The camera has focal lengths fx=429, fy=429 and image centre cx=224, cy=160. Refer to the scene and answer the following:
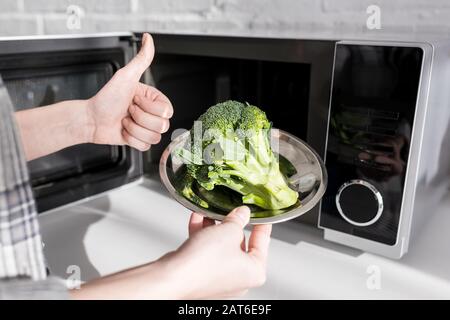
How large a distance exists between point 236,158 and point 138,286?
0.75 feet

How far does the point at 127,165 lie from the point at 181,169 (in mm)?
330

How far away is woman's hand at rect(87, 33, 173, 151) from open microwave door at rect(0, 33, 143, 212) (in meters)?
0.13

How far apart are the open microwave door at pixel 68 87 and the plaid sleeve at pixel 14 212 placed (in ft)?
1.25

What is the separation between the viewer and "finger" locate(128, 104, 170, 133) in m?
0.68

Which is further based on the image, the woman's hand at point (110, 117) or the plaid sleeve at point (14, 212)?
the woman's hand at point (110, 117)

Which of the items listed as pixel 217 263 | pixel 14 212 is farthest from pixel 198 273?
pixel 14 212

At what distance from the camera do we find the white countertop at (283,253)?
23.9 inches

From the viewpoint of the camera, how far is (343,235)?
67cm

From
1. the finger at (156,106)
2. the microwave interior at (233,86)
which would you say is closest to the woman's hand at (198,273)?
the finger at (156,106)

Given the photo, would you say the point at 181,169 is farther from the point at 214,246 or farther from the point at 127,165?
the point at 127,165

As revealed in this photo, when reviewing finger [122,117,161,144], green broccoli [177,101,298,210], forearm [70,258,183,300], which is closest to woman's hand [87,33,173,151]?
finger [122,117,161,144]

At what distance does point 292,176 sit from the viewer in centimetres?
63

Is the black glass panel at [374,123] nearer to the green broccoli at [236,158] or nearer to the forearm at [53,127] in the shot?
the green broccoli at [236,158]
